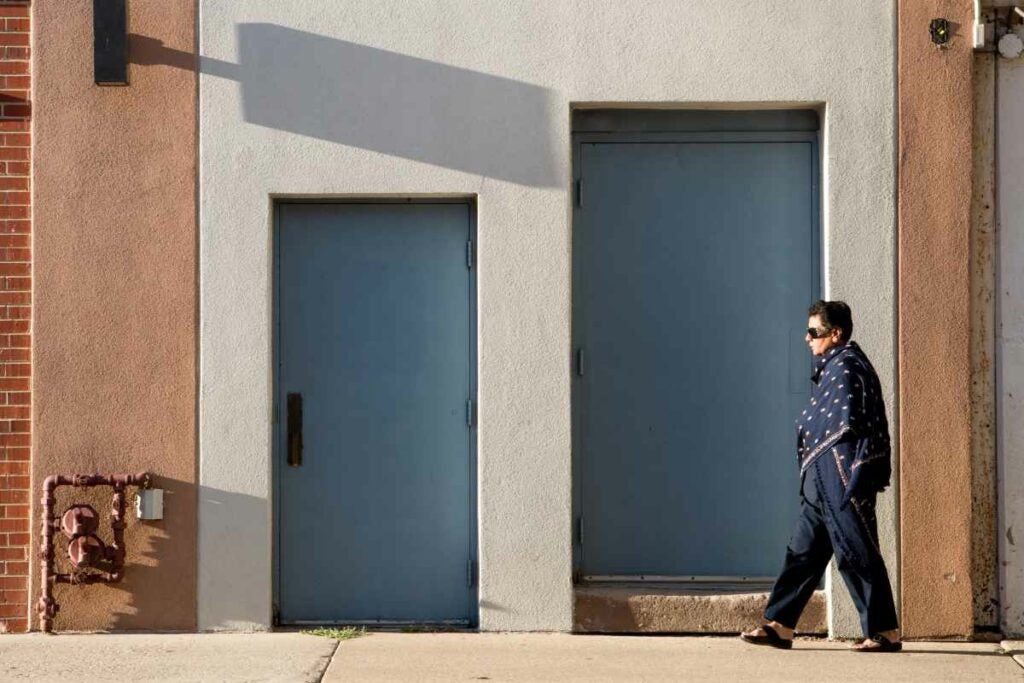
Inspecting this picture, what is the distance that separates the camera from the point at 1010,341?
8.50 metres

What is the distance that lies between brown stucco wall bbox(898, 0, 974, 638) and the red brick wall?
4678mm

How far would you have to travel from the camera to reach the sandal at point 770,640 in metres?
7.91

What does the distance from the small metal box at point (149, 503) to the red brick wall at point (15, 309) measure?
631 mm

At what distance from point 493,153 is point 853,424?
2432 millimetres

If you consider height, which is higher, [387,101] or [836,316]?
[387,101]

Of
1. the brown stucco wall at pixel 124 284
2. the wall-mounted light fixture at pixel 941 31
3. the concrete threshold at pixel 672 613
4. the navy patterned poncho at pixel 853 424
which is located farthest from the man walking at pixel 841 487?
the brown stucco wall at pixel 124 284

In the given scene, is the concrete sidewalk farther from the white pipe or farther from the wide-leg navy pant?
the white pipe

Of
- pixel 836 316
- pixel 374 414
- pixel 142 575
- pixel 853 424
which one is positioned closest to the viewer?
pixel 853 424

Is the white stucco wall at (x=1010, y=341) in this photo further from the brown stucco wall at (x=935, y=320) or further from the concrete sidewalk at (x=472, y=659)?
the concrete sidewalk at (x=472, y=659)

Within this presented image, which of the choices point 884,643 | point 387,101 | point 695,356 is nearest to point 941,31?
point 695,356

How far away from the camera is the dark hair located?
770 cm

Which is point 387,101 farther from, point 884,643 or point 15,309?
point 884,643

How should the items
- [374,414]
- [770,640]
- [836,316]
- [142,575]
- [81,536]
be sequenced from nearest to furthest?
[836,316] → [770,640] → [81,536] → [142,575] → [374,414]

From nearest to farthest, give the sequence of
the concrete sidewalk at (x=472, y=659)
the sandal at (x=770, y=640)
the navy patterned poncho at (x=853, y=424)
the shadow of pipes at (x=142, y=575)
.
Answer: the concrete sidewalk at (x=472, y=659), the navy patterned poncho at (x=853, y=424), the sandal at (x=770, y=640), the shadow of pipes at (x=142, y=575)
